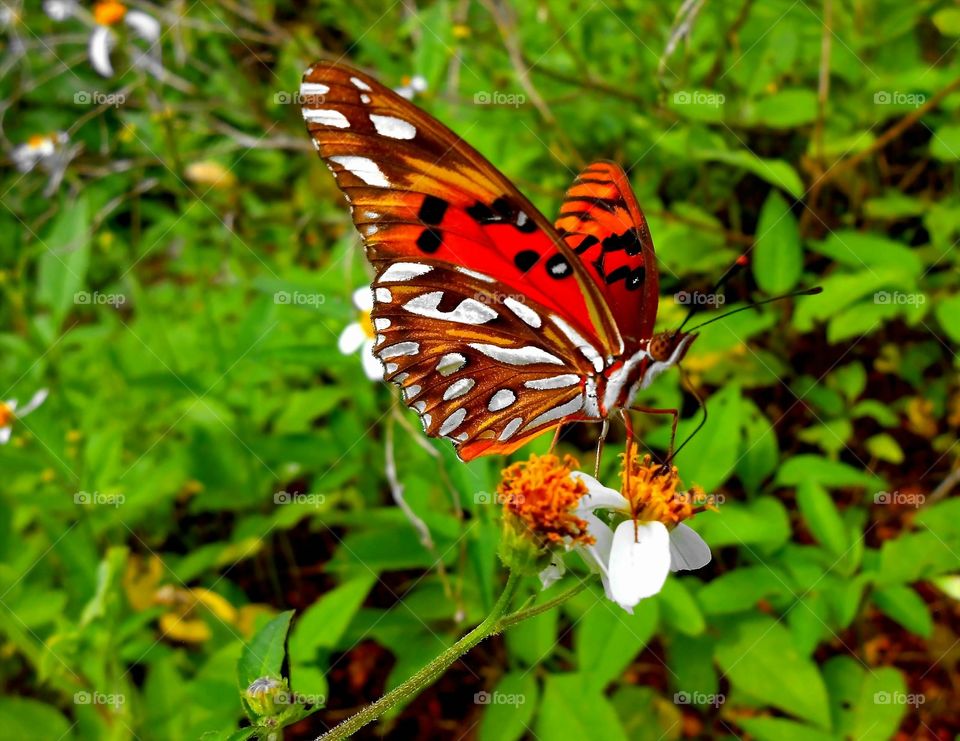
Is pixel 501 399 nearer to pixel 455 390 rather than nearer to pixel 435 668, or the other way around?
pixel 455 390

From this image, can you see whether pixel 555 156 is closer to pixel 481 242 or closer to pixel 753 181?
pixel 753 181

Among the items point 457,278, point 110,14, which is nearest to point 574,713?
point 457,278

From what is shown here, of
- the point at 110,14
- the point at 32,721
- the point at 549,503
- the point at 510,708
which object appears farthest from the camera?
the point at 110,14

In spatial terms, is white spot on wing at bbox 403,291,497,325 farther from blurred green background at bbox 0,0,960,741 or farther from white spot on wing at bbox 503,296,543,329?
blurred green background at bbox 0,0,960,741

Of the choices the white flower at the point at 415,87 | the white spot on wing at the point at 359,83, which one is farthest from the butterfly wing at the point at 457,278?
the white flower at the point at 415,87

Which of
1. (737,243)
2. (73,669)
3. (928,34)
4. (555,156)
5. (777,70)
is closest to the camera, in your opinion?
(73,669)

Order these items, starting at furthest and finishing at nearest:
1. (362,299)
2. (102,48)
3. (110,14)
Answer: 1. (102,48)
2. (110,14)
3. (362,299)

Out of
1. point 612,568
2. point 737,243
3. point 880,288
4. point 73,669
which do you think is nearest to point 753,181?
point 737,243

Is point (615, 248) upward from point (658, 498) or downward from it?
upward

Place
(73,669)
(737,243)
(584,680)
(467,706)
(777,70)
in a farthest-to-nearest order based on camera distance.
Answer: (737,243) < (777,70) < (467,706) < (73,669) < (584,680)
